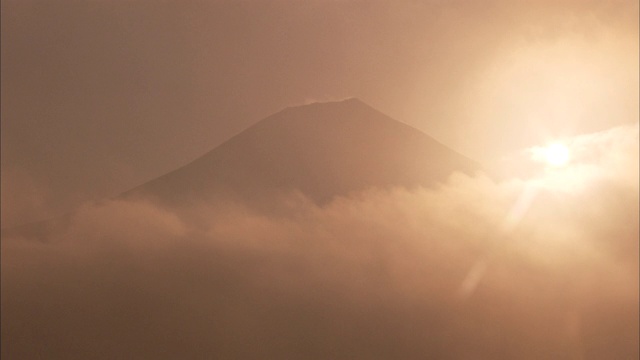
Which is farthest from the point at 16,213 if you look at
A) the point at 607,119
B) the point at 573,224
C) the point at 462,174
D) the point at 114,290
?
the point at 607,119

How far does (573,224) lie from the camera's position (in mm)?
3285

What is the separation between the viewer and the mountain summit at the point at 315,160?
3.11 meters

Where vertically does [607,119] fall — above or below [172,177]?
above

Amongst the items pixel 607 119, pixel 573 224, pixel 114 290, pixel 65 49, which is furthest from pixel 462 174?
pixel 65 49

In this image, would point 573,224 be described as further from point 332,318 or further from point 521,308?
point 332,318

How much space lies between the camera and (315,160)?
319cm

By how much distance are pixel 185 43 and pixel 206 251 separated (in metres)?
1.03

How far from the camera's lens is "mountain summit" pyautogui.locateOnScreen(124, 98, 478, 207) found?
311 centimetres

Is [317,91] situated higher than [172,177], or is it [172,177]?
[317,91]

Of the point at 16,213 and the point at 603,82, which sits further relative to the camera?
the point at 603,82

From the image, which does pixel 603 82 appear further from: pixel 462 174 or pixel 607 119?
pixel 462 174

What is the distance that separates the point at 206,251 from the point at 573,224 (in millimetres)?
1866

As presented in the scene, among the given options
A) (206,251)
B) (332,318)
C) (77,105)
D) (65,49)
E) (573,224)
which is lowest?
(332,318)

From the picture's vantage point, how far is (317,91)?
3232 mm
